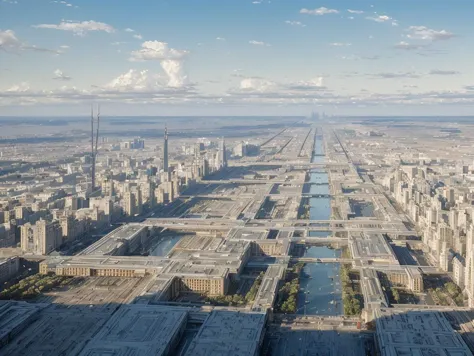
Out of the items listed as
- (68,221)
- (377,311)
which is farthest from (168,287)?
(68,221)

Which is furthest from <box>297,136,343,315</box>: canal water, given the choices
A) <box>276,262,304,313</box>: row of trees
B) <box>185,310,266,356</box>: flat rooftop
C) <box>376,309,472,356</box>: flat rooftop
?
<box>185,310,266,356</box>: flat rooftop

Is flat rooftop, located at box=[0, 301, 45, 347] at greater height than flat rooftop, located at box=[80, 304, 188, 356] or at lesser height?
lesser

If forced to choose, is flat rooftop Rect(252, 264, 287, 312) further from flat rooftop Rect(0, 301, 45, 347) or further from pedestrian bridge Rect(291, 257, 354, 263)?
flat rooftop Rect(0, 301, 45, 347)

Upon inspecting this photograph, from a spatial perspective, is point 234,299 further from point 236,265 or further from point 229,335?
point 229,335

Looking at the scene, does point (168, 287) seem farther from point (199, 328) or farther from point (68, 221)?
point (68, 221)

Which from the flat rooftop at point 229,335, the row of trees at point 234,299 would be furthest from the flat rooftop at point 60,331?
the row of trees at point 234,299
